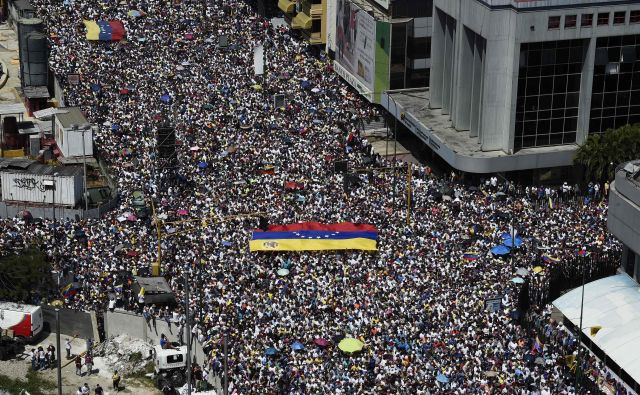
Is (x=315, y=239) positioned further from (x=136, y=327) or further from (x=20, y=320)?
(x=20, y=320)

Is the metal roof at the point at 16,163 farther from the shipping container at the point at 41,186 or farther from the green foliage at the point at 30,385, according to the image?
the green foliage at the point at 30,385

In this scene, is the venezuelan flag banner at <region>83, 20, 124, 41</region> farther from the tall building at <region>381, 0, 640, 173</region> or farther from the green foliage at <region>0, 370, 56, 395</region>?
the green foliage at <region>0, 370, 56, 395</region>

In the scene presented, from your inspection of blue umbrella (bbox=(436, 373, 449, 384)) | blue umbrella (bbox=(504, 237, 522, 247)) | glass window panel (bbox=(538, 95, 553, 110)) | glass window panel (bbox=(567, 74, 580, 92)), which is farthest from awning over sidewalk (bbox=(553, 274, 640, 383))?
glass window panel (bbox=(567, 74, 580, 92))

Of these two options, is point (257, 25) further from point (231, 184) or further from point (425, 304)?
point (425, 304)

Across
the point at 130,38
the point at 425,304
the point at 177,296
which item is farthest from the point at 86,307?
the point at 130,38

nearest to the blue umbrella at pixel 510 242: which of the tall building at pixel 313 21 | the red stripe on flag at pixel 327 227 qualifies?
the red stripe on flag at pixel 327 227
